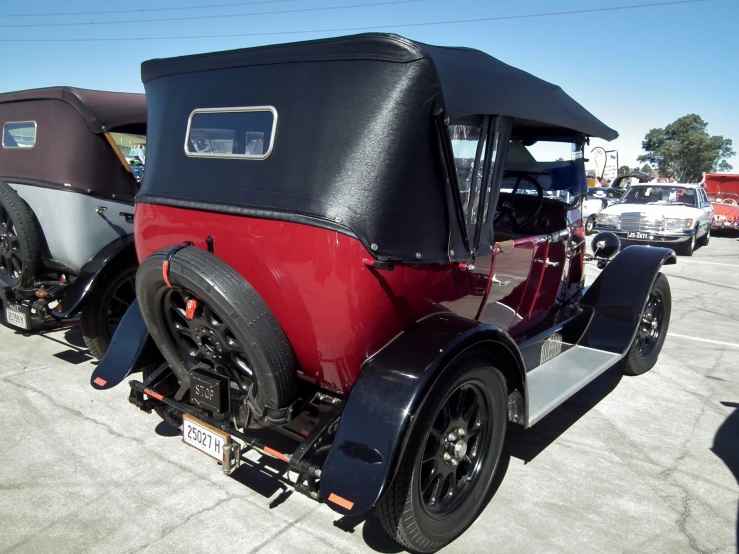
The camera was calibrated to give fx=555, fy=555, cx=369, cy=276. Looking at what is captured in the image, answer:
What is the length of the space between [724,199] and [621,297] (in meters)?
20.4

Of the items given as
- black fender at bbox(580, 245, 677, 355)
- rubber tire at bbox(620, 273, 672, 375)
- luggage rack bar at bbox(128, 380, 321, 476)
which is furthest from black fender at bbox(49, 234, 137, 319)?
rubber tire at bbox(620, 273, 672, 375)

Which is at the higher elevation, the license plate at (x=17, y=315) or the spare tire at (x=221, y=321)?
the spare tire at (x=221, y=321)

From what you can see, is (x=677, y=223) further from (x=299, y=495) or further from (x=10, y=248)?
(x=10, y=248)

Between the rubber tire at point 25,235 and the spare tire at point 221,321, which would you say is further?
the rubber tire at point 25,235

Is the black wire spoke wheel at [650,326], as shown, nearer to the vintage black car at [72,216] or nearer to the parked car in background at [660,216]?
the vintage black car at [72,216]

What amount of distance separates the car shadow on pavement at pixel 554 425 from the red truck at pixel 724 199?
17011 mm

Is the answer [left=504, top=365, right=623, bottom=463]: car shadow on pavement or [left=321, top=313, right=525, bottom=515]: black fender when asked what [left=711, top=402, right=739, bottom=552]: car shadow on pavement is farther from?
[left=321, top=313, right=525, bottom=515]: black fender

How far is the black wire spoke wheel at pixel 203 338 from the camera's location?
2.50 meters

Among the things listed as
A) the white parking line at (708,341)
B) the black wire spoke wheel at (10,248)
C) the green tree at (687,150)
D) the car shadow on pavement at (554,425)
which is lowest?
the car shadow on pavement at (554,425)

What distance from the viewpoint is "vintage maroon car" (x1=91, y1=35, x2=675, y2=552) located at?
222cm

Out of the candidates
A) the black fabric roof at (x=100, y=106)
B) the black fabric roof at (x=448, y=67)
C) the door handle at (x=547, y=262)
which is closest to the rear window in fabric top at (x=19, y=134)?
the black fabric roof at (x=100, y=106)

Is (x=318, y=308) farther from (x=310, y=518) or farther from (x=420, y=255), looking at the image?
(x=310, y=518)

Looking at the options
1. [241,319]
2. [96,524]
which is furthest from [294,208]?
[96,524]

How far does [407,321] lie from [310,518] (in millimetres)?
1166
